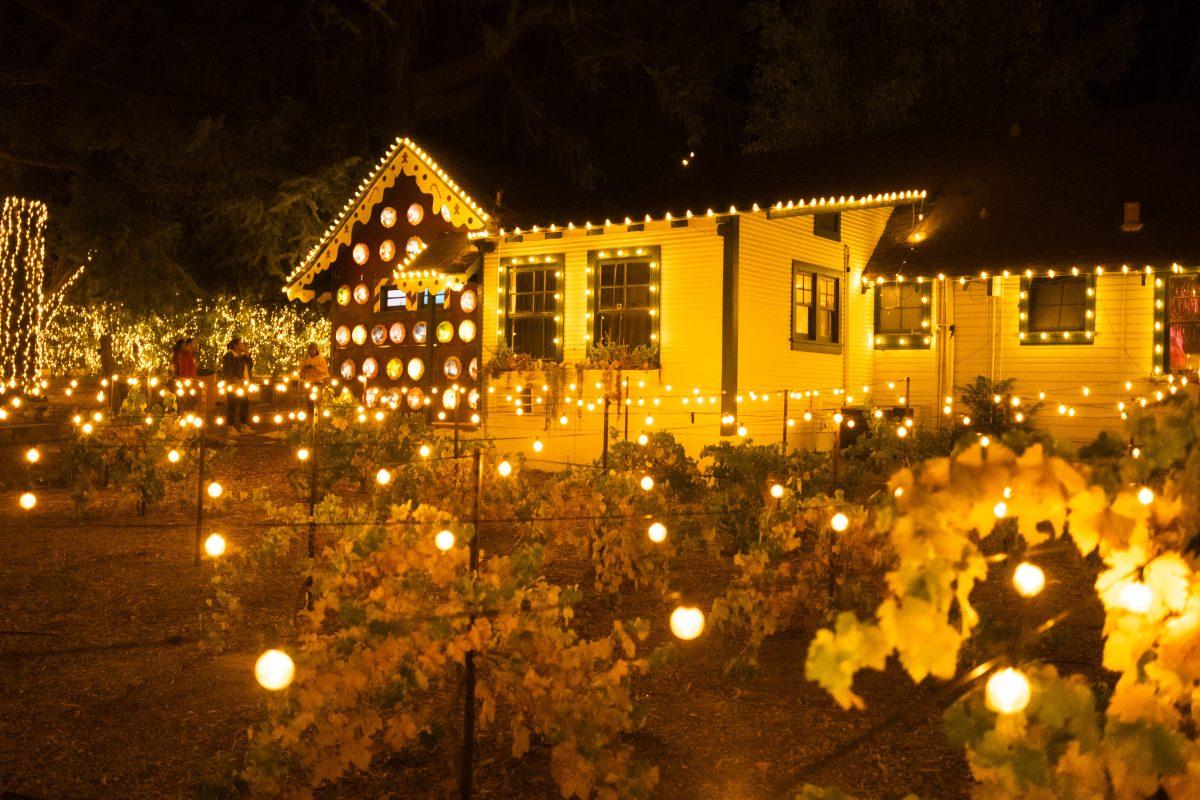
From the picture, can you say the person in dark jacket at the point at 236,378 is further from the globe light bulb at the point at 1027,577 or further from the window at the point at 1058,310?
the globe light bulb at the point at 1027,577

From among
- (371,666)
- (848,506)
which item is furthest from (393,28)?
(371,666)

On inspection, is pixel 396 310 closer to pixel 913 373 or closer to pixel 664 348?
pixel 664 348

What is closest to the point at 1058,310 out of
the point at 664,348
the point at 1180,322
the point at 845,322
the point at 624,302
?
the point at 1180,322

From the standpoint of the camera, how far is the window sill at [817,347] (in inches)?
652

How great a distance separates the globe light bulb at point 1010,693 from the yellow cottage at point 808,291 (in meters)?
12.2

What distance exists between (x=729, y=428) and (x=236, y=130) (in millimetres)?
14510

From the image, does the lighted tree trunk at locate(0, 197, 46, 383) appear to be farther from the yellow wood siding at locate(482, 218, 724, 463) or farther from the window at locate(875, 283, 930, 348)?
the window at locate(875, 283, 930, 348)

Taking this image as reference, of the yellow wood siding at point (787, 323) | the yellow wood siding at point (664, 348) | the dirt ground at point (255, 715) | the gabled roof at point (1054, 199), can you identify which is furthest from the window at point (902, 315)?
the dirt ground at point (255, 715)

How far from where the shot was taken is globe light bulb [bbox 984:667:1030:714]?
240 centimetres

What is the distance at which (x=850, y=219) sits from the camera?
17594 millimetres

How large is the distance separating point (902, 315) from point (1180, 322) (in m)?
4.14

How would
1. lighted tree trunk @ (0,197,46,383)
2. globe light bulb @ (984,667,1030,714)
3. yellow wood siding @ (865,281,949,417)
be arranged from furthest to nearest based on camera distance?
lighted tree trunk @ (0,197,46,383)
yellow wood siding @ (865,281,949,417)
globe light bulb @ (984,667,1030,714)


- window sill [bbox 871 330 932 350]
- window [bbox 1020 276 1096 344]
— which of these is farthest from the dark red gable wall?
window [bbox 1020 276 1096 344]

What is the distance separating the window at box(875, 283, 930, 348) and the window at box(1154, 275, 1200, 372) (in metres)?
3.43
